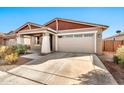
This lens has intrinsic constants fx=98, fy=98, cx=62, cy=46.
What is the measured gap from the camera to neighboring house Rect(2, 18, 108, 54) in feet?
32.8

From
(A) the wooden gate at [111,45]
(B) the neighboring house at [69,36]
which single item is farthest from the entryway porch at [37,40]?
(A) the wooden gate at [111,45]

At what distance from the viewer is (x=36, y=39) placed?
13.4 meters

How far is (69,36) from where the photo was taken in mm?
11188

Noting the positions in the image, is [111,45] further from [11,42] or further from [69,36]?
[11,42]

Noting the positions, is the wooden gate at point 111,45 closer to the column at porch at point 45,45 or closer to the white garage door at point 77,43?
the white garage door at point 77,43

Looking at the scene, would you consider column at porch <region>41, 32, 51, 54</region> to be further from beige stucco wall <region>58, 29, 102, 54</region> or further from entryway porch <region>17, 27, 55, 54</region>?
beige stucco wall <region>58, 29, 102, 54</region>

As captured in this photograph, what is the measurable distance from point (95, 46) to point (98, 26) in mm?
2054

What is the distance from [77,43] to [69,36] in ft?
4.18

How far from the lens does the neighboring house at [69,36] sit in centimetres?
1001

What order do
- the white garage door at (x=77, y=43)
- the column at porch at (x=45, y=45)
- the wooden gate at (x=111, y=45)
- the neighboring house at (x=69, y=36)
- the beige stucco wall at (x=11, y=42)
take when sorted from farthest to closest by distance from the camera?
the wooden gate at (x=111, y=45)
the beige stucco wall at (x=11, y=42)
the white garage door at (x=77, y=43)
the neighboring house at (x=69, y=36)
the column at porch at (x=45, y=45)

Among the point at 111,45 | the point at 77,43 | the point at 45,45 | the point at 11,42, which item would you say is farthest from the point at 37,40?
the point at 111,45
